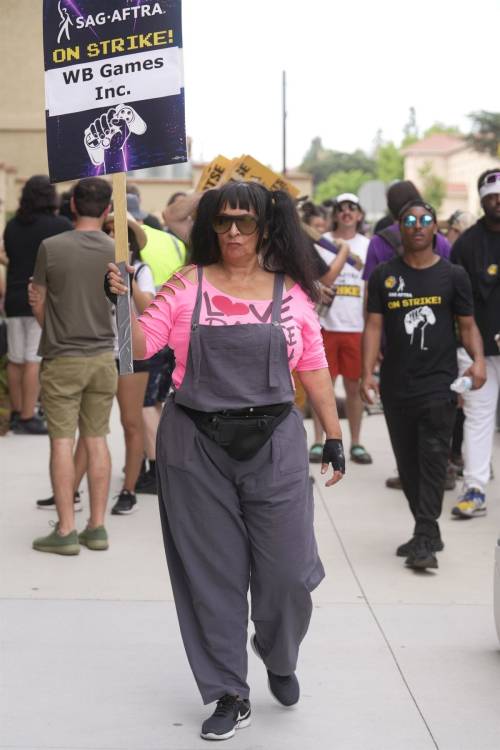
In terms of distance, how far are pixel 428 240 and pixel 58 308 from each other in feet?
6.85

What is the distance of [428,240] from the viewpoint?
5.88m

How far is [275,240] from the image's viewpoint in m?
3.82

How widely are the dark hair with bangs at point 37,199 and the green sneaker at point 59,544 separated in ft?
12.5

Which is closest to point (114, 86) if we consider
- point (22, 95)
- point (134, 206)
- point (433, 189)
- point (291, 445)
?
point (291, 445)

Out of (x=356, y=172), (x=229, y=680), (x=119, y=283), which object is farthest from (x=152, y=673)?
(x=356, y=172)

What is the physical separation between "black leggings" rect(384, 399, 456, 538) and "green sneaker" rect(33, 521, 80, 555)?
6.20 ft

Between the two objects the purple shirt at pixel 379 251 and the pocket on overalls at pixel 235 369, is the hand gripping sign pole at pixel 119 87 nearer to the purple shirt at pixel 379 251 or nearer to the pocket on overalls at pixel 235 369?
the pocket on overalls at pixel 235 369

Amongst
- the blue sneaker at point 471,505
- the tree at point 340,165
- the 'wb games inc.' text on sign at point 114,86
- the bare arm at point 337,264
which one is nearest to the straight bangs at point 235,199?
the 'wb games inc.' text on sign at point 114,86

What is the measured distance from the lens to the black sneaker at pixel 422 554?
5.71m

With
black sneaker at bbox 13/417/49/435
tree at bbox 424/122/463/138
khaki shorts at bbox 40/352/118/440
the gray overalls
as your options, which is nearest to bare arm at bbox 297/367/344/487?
the gray overalls

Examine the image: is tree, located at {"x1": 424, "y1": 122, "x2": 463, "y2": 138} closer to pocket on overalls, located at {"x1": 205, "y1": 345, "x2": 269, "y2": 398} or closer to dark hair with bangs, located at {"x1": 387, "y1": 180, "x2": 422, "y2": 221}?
dark hair with bangs, located at {"x1": 387, "y1": 180, "x2": 422, "y2": 221}

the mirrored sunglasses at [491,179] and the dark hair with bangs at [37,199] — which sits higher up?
the mirrored sunglasses at [491,179]

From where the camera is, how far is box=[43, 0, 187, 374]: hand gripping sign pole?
382 cm

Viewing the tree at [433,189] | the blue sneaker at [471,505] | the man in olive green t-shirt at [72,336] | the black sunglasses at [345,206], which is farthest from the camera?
the tree at [433,189]
